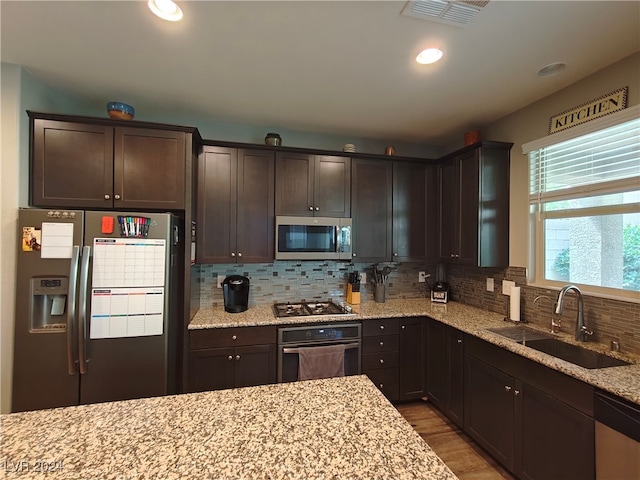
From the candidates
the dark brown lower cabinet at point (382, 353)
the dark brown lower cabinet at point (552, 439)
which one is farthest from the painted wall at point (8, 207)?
the dark brown lower cabinet at point (552, 439)

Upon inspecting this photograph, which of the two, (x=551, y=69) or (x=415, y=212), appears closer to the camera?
(x=551, y=69)

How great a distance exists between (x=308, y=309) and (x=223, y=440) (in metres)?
1.87

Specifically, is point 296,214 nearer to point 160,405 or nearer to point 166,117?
point 166,117

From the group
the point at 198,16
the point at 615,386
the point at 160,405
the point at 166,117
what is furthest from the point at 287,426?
the point at 166,117

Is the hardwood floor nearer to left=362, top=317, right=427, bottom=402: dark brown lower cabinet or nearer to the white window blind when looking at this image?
left=362, top=317, right=427, bottom=402: dark brown lower cabinet

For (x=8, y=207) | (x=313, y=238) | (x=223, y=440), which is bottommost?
(x=223, y=440)

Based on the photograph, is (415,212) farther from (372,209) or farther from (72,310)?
(72,310)

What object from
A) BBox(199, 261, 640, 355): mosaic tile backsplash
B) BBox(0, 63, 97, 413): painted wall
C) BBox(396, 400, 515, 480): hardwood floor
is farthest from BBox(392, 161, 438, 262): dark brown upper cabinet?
BBox(0, 63, 97, 413): painted wall

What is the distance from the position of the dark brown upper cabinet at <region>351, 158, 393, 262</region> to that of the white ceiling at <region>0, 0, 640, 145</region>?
583 mm

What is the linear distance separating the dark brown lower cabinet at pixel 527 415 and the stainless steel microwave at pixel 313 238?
1.32 m

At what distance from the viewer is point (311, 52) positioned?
1.76 m

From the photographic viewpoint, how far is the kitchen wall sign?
1813mm

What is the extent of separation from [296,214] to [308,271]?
67 centimetres

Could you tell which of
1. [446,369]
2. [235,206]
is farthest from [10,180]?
[446,369]
